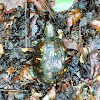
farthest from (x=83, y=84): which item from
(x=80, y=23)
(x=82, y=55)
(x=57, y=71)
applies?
(x=80, y=23)

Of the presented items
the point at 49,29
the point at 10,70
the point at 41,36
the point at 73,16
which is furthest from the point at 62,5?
the point at 10,70

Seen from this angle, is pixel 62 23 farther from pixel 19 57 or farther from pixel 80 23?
pixel 19 57

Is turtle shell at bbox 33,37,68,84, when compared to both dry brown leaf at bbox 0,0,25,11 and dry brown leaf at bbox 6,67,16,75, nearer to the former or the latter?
dry brown leaf at bbox 6,67,16,75

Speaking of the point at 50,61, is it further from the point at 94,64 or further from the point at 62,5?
the point at 62,5

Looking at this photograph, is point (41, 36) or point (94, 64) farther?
point (41, 36)

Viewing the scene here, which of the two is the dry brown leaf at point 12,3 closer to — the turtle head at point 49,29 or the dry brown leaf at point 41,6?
the dry brown leaf at point 41,6

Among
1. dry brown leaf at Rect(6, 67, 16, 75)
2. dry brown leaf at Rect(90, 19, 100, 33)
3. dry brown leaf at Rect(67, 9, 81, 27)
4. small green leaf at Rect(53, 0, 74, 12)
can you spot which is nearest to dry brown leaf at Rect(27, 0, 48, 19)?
small green leaf at Rect(53, 0, 74, 12)
